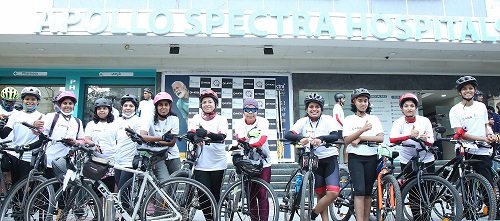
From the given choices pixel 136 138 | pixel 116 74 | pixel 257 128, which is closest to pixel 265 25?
pixel 116 74

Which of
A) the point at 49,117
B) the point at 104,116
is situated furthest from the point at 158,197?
the point at 49,117

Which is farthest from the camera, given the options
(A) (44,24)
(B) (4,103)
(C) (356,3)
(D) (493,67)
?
(D) (493,67)

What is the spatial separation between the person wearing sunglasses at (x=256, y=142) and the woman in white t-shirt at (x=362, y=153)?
0.98 meters

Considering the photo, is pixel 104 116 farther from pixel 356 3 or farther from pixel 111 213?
pixel 356 3

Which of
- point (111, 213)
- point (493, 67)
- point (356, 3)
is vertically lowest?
point (111, 213)

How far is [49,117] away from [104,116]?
2.23 ft

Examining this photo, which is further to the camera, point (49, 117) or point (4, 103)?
point (4, 103)

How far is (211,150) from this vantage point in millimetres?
4582

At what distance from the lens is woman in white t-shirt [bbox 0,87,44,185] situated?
5020 mm

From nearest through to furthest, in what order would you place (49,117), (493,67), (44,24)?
(49,117) → (44,24) → (493,67)

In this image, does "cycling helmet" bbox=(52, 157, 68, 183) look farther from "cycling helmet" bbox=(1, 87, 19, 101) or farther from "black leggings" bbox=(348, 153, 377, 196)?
"black leggings" bbox=(348, 153, 377, 196)

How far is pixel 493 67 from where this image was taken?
36.4 feet

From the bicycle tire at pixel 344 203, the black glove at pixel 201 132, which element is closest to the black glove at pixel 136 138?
the black glove at pixel 201 132

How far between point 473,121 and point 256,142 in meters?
→ 2.77
